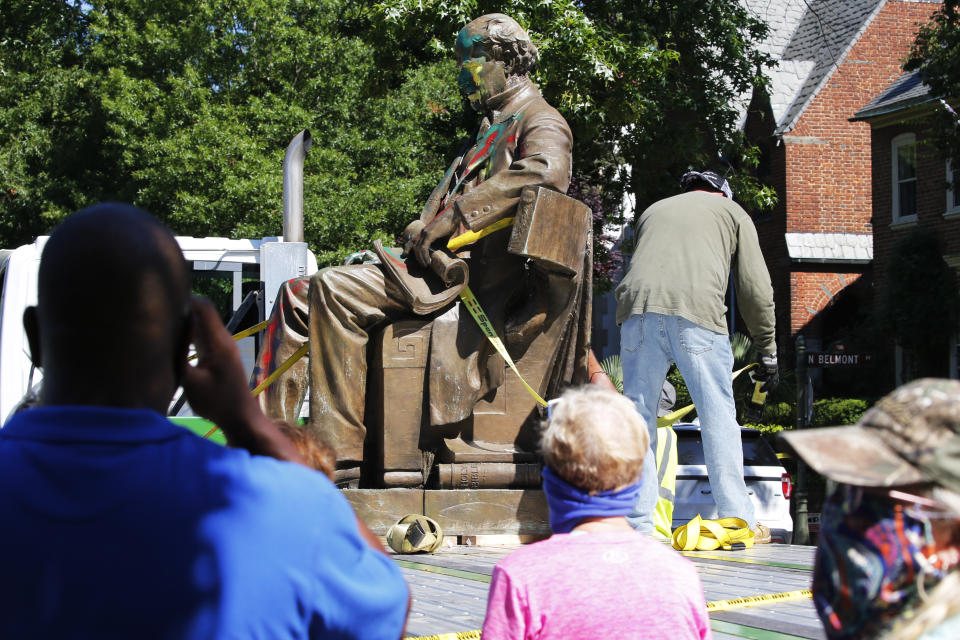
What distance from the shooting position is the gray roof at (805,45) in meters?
32.9

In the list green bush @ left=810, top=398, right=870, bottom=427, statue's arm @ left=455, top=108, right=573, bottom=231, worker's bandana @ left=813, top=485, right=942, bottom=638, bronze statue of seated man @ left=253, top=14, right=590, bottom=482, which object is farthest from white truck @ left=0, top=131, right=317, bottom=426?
green bush @ left=810, top=398, right=870, bottom=427

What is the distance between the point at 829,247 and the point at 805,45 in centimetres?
780

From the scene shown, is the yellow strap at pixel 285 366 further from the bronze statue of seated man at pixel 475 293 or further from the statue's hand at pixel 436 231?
the statue's hand at pixel 436 231

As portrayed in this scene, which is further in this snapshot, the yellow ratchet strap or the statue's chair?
the statue's chair

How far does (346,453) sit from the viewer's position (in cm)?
636

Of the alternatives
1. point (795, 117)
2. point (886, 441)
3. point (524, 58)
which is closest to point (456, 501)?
point (524, 58)

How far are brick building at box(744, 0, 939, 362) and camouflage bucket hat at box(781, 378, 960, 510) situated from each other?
3026 cm

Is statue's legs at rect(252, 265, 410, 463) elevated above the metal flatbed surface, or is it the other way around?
statue's legs at rect(252, 265, 410, 463)

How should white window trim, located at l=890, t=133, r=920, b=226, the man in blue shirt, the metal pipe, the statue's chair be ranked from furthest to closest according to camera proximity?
white window trim, located at l=890, t=133, r=920, b=226
the metal pipe
the statue's chair
the man in blue shirt

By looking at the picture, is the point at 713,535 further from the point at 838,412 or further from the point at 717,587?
the point at 838,412

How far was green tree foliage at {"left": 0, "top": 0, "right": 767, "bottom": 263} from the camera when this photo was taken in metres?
21.7

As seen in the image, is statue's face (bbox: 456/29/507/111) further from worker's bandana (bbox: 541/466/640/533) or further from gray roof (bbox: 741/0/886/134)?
gray roof (bbox: 741/0/886/134)

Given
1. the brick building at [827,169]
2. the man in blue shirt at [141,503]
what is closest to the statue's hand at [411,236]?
the man in blue shirt at [141,503]

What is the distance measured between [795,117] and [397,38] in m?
16.1
